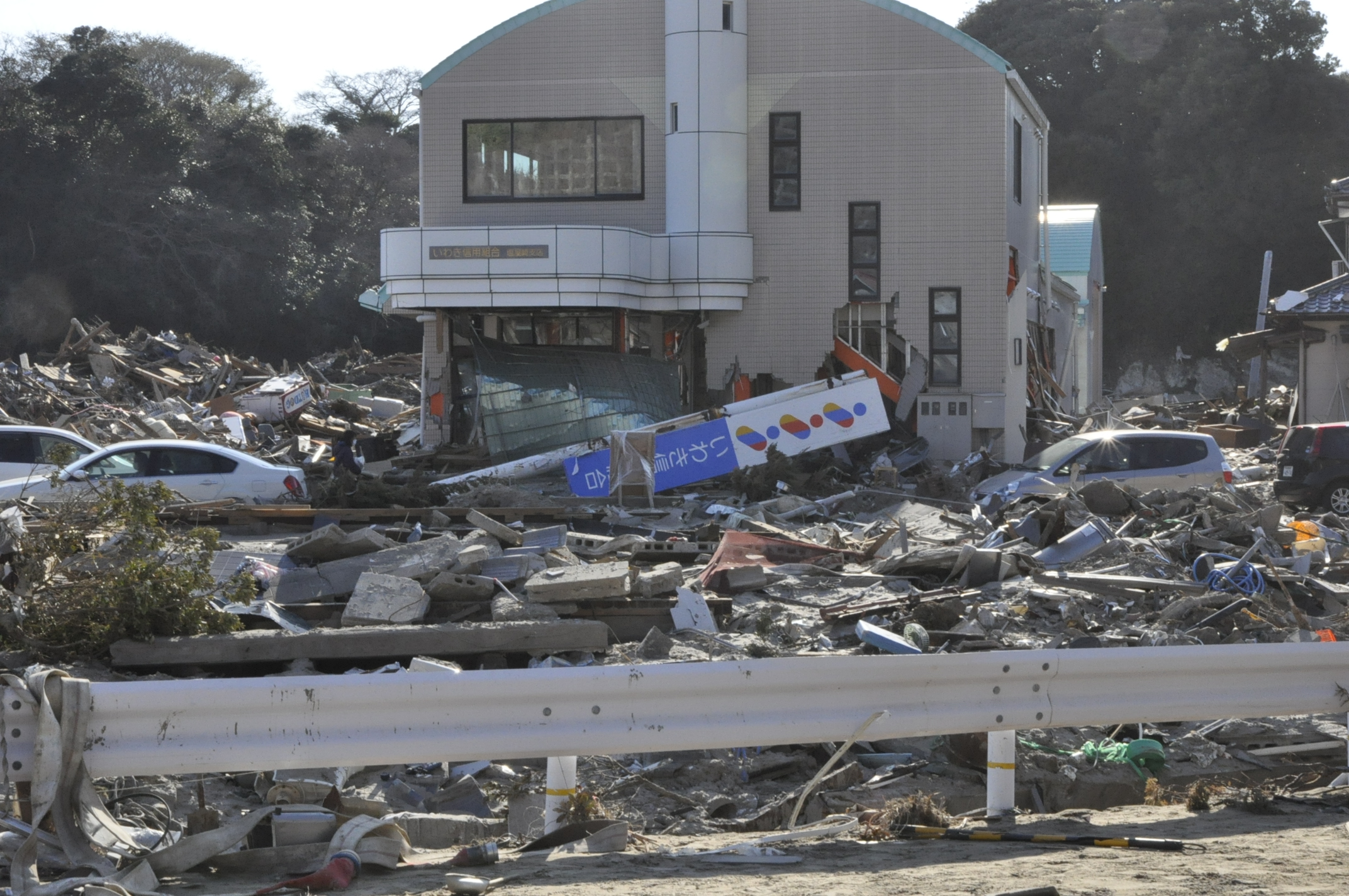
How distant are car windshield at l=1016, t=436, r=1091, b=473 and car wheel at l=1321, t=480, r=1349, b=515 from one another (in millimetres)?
3834

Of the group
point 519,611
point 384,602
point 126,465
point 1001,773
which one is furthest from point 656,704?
point 126,465

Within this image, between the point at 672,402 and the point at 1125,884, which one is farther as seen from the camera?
the point at 672,402

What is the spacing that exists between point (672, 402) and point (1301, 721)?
1869cm

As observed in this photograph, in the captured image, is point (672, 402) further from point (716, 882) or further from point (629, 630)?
point (716, 882)

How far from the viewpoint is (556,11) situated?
2759 centimetres

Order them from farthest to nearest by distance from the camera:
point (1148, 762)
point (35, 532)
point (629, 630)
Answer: point (629, 630) < point (35, 532) < point (1148, 762)

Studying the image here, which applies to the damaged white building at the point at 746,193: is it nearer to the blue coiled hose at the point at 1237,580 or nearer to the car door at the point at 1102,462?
the car door at the point at 1102,462

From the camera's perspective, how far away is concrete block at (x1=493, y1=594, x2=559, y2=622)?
10.6 meters

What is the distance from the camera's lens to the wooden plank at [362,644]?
935 cm

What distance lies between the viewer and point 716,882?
467 cm

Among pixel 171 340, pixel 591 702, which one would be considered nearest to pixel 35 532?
pixel 591 702

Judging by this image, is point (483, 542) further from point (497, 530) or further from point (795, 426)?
point (795, 426)

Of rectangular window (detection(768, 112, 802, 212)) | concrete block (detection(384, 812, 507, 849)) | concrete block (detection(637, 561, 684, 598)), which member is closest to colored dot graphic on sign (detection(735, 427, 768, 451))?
rectangular window (detection(768, 112, 802, 212))

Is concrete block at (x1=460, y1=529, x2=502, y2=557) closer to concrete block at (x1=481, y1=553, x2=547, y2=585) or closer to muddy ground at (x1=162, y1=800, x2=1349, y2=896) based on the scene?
concrete block at (x1=481, y1=553, x2=547, y2=585)
